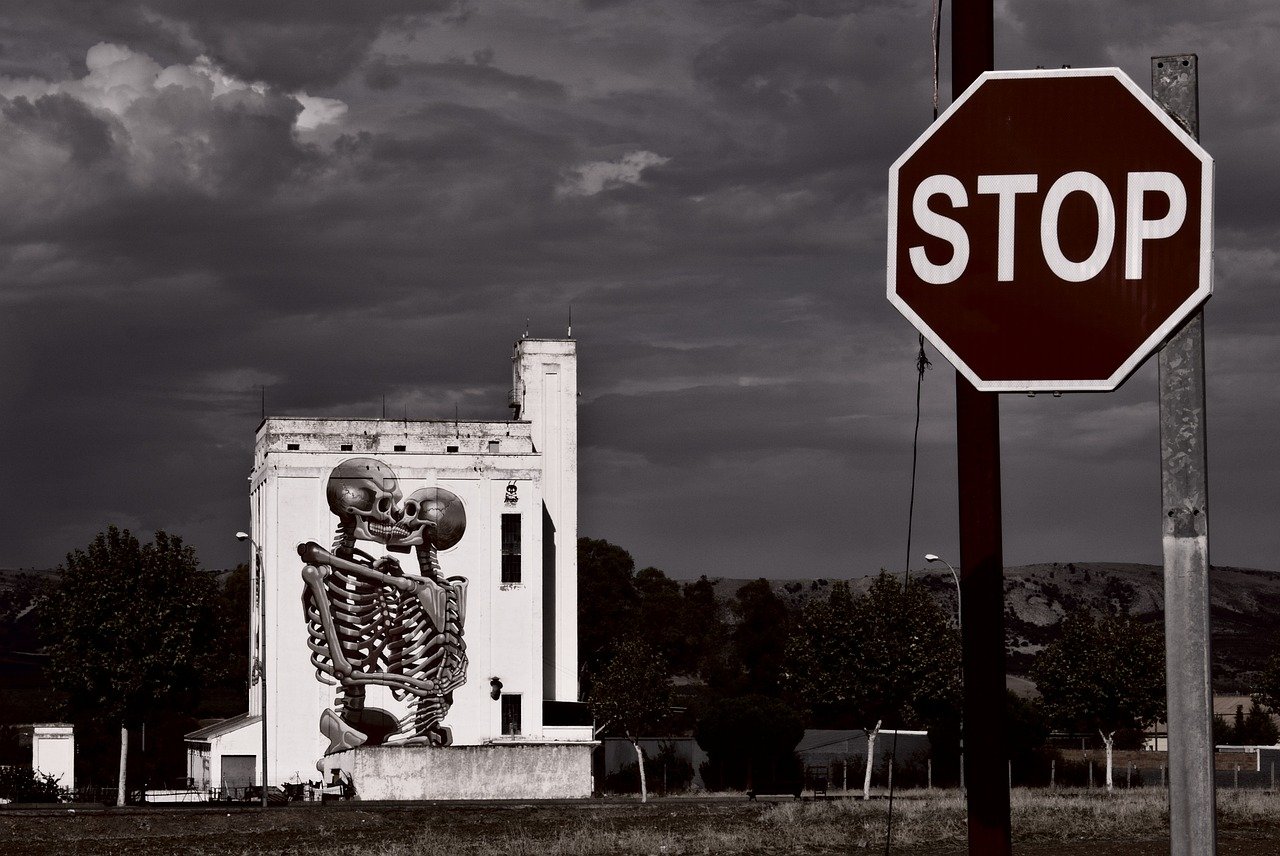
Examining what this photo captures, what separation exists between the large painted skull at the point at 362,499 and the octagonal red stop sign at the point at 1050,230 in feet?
218

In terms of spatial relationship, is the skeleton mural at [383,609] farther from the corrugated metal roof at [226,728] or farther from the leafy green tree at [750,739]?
the leafy green tree at [750,739]

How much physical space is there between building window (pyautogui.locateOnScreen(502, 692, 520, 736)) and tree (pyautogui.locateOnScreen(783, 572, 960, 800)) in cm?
1191

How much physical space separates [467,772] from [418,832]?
2200 centimetres

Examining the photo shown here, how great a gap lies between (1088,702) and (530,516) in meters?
26.2

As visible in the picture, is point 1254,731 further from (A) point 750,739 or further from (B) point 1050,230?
(B) point 1050,230

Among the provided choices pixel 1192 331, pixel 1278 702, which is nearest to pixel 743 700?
pixel 1278 702

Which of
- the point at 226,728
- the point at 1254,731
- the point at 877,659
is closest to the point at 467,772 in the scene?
the point at 226,728

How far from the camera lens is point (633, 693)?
6856cm

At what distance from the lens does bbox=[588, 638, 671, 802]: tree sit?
2694 inches

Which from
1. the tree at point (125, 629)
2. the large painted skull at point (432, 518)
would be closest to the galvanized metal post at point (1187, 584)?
the tree at point (125, 629)

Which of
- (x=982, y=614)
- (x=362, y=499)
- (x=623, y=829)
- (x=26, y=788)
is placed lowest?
(x=26, y=788)

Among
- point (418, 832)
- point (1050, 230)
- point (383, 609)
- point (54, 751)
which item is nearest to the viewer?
point (1050, 230)

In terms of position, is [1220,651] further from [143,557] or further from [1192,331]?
[1192,331]

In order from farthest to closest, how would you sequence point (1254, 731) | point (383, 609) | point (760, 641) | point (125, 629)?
point (760, 641) < point (1254, 731) < point (383, 609) < point (125, 629)
